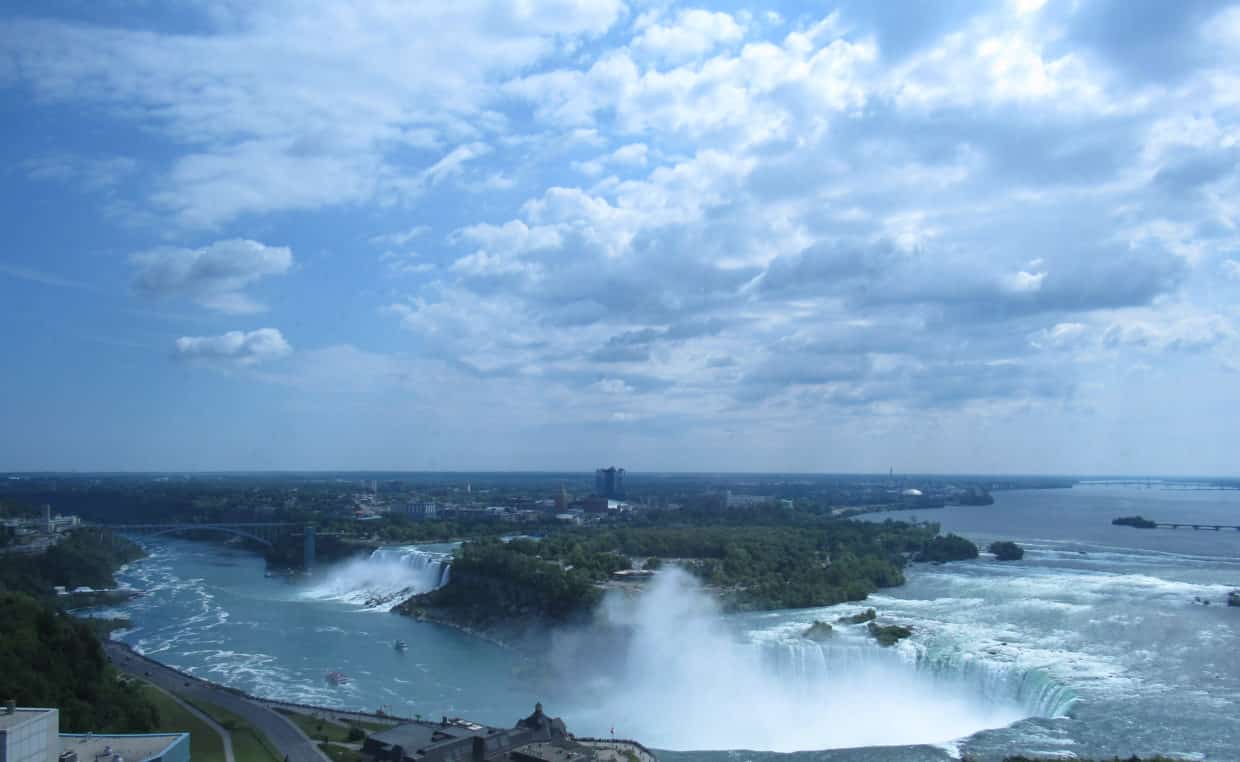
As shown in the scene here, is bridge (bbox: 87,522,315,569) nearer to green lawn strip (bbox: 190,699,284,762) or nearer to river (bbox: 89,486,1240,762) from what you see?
river (bbox: 89,486,1240,762)

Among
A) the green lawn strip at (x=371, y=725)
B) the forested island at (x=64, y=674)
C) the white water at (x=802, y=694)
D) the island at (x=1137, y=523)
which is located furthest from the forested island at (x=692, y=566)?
the island at (x=1137, y=523)

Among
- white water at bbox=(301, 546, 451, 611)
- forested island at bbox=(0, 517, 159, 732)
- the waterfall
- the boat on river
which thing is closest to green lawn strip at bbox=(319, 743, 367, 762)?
forested island at bbox=(0, 517, 159, 732)

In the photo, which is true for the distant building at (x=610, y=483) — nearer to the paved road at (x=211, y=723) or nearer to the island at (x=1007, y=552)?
the island at (x=1007, y=552)

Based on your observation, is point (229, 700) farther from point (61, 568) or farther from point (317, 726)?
point (61, 568)

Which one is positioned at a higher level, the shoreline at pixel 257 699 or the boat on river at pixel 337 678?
the shoreline at pixel 257 699

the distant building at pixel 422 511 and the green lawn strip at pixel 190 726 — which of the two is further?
the distant building at pixel 422 511

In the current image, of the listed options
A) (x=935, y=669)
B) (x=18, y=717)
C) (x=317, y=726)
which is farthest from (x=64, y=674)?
(x=935, y=669)

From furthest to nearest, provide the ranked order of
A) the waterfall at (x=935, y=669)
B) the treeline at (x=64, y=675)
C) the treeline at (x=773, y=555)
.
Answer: the treeline at (x=773, y=555) → the waterfall at (x=935, y=669) → the treeline at (x=64, y=675)
